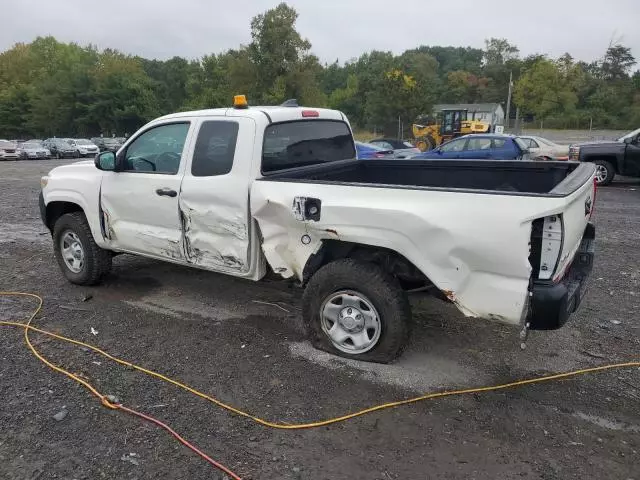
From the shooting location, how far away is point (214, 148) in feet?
14.4

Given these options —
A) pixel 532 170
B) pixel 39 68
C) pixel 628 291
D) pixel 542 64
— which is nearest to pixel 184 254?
pixel 532 170

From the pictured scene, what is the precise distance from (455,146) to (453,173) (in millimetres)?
12480

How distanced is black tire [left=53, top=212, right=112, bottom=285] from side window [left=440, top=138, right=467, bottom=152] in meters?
13.0

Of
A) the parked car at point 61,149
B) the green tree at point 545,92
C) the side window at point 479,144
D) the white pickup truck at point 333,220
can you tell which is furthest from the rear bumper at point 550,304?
the green tree at point 545,92

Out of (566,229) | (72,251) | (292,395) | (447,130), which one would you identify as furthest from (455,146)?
(447,130)

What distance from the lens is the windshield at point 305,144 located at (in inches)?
172

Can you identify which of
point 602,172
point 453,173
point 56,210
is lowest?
point 602,172

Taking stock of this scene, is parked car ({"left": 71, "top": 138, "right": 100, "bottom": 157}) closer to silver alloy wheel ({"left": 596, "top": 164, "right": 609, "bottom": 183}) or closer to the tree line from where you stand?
the tree line

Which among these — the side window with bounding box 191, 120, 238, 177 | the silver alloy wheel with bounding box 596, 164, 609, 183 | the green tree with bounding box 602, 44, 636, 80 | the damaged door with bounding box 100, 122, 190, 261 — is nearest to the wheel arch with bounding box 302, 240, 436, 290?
the side window with bounding box 191, 120, 238, 177

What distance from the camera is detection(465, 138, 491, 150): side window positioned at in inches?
641

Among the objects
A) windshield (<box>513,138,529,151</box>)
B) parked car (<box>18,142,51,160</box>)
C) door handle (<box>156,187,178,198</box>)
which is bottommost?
parked car (<box>18,142,51,160</box>)

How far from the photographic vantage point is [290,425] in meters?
3.18

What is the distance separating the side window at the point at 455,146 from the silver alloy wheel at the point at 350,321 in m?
13.6

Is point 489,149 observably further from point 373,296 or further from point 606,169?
point 373,296
